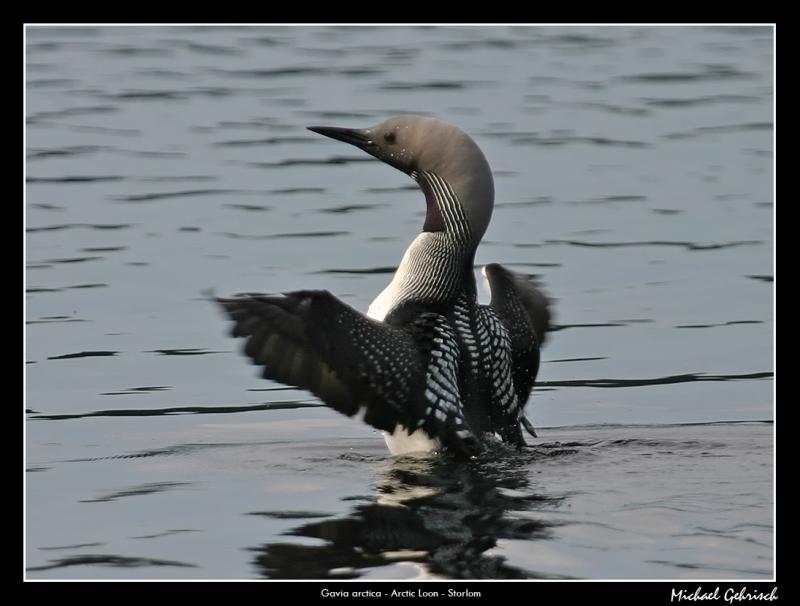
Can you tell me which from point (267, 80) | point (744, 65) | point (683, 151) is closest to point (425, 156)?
→ point (683, 151)

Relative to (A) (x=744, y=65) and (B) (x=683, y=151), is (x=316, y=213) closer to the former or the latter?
(B) (x=683, y=151)

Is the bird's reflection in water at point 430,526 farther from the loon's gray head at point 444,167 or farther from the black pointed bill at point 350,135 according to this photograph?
the black pointed bill at point 350,135

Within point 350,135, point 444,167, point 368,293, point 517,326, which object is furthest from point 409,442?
point 368,293

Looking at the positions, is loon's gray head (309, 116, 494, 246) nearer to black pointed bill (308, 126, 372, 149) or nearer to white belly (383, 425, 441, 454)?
black pointed bill (308, 126, 372, 149)

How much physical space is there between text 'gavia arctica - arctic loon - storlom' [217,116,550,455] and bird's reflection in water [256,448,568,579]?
15cm

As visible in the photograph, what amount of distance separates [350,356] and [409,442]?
504 millimetres

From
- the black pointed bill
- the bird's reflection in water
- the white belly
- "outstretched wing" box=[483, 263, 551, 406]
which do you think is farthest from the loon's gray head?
the bird's reflection in water

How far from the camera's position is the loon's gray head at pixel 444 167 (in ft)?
19.2

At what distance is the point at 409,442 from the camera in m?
5.77

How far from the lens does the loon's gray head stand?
5859 mm

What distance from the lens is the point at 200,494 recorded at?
17.7 ft

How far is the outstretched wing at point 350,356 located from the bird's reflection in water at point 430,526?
183mm

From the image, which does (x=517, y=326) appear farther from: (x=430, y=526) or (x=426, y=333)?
(x=430, y=526)

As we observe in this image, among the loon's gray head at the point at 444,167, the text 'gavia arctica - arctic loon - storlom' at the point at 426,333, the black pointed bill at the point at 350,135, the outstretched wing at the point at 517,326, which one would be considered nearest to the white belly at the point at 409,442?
the text 'gavia arctica - arctic loon - storlom' at the point at 426,333
